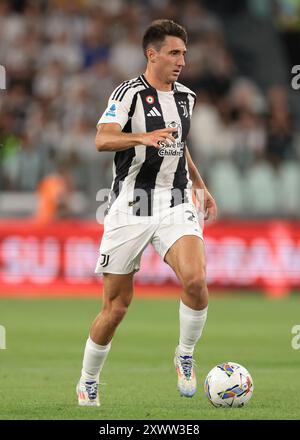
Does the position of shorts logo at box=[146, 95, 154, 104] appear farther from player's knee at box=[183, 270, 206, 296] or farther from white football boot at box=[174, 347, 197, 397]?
white football boot at box=[174, 347, 197, 397]

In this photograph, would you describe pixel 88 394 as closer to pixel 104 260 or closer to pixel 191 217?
pixel 104 260

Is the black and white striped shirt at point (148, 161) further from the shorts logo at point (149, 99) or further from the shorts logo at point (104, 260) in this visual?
the shorts logo at point (104, 260)

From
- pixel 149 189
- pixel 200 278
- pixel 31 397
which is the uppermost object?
pixel 149 189

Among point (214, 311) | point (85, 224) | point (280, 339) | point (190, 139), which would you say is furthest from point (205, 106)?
point (280, 339)

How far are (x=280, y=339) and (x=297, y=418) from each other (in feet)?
18.8

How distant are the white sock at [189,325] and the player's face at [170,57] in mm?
1637

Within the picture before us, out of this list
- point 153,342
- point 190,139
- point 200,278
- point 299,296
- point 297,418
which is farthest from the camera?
point 190,139

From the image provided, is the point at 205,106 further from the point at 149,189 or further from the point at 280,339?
the point at 149,189

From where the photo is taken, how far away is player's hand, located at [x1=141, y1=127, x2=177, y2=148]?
7855 mm

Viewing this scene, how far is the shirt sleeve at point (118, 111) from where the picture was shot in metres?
8.25

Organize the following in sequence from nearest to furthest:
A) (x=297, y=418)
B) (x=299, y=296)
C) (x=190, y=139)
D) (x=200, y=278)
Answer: (x=297, y=418), (x=200, y=278), (x=299, y=296), (x=190, y=139)

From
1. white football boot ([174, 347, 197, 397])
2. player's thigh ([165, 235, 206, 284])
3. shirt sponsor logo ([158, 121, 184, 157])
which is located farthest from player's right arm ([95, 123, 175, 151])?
white football boot ([174, 347, 197, 397])

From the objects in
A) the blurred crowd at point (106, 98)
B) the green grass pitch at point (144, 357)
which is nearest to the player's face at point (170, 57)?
the green grass pitch at point (144, 357)

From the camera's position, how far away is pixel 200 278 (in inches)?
320
